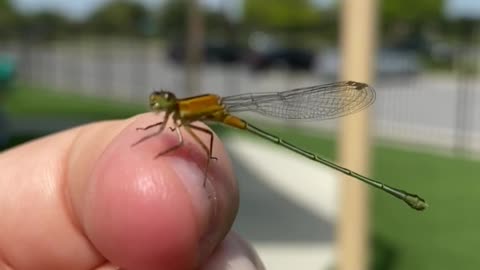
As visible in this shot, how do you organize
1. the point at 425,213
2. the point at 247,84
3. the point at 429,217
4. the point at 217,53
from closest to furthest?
1. the point at 429,217
2. the point at 425,213
3. the point at 247,84
4. the point at 217,53

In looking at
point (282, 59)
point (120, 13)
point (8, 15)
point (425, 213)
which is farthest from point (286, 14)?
point (425, 213)

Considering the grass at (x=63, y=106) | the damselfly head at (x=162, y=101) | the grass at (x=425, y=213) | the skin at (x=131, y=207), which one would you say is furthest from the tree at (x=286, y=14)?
the skin at (x=131, y=207)

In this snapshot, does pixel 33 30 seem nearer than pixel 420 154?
No

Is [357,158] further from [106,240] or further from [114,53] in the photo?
[114,53]

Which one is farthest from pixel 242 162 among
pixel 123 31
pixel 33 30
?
pixel 123 31

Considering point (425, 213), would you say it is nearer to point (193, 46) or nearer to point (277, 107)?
point (277, 107)
